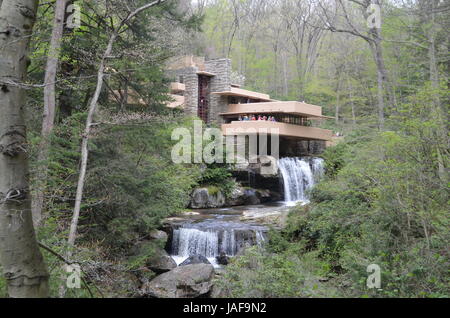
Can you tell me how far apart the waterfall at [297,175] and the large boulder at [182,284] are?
35.1 feet

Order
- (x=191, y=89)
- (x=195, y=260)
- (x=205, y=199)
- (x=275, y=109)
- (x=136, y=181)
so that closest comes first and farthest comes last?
(x=136, y=181), (x=195, y=260), (x=205, y=199), (x=275, y=109), (x=191, y=89)

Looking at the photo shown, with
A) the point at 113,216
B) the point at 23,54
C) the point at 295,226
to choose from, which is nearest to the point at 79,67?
the point at 113,216

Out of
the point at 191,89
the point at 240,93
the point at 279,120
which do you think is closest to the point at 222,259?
the point at 191,89

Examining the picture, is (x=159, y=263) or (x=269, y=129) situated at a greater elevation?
(x=269, y=129)

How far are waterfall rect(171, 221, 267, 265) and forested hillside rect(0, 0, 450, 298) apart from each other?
30.2 inches

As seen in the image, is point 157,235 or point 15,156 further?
point 157,235

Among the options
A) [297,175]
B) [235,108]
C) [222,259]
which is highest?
[235,108]

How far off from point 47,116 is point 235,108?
16854 millimetres

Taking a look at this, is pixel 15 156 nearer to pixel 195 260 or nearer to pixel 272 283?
pixel 272 283

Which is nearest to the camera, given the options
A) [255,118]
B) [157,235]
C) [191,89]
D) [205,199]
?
[157,235]

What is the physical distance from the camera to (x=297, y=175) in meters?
20.2

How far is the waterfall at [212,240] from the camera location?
484 inches

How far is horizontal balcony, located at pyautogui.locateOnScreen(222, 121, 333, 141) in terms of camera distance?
21.5 metres
